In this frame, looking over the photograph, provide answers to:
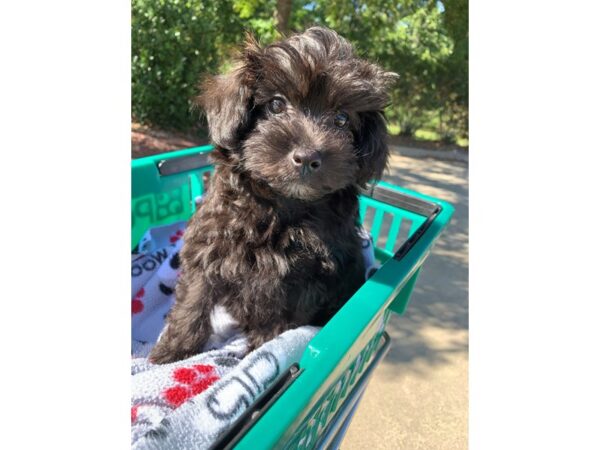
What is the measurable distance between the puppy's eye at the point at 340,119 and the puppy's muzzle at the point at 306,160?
0.27 metres

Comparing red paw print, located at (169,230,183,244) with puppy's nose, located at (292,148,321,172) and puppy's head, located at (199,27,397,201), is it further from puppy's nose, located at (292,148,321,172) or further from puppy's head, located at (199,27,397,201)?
puppy's nose, located at (292,148,321,172)

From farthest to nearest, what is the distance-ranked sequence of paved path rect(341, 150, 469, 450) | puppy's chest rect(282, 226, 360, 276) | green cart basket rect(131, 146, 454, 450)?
paved path rect(341, 150, 469, 450) < puppy's chest rect(282, 226, 360, 276) < green cart basket rect(131, 146, 454, 450)

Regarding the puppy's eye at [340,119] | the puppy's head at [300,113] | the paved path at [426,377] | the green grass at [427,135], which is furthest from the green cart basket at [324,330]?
the green grass at [427,135]

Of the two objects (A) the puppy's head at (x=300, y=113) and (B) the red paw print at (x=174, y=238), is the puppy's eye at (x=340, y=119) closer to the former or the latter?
(A) the puppy's head at (x=300, y=113)

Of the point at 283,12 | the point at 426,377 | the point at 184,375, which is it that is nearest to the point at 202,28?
the point at 283,12

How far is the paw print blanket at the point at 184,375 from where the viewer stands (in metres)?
1.16

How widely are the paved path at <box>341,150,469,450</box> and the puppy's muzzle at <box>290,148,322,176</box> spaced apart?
58.9 inches

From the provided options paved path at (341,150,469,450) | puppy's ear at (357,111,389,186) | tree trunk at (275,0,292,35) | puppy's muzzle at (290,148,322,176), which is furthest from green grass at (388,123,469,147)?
puppy's muzzle at (290,148,322,176)

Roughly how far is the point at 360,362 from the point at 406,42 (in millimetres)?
11442

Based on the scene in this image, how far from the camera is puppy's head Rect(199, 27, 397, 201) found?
1.71 m

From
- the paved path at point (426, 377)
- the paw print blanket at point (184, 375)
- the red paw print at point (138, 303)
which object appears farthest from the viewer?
the red paw print at point (138, 303)

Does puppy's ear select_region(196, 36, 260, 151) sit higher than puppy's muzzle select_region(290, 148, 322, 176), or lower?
higher
